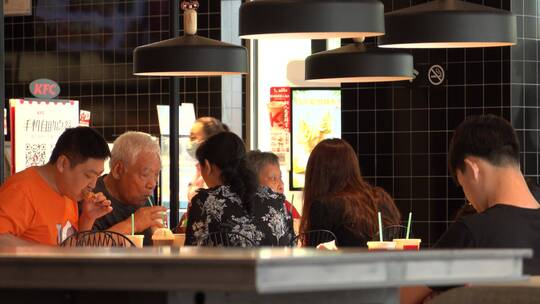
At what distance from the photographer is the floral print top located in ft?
18.0

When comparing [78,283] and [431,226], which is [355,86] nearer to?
[431,226]

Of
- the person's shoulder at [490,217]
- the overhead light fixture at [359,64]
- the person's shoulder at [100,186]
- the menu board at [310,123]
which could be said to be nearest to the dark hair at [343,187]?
the overhead light fixture at [359,64]

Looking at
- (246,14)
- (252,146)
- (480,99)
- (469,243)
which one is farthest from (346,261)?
(252,146)

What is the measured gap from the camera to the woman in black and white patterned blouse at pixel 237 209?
549cm

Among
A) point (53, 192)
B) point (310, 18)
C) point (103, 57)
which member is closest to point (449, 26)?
point (310, 18)

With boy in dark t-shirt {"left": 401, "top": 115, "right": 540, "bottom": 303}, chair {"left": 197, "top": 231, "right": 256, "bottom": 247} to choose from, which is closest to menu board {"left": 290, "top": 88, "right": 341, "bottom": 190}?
chair {"left": 197, "top": 231, "right": 256, "bottom": 247}

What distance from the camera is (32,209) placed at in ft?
15.3

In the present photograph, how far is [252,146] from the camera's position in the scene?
1009cm

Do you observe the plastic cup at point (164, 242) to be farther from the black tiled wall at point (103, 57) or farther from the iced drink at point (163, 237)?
the black tiled wall at point (103, 57)

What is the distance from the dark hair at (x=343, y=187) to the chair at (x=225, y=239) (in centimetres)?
96

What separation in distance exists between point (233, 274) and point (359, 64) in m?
4.38

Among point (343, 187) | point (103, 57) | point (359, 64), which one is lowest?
point (343, 187)

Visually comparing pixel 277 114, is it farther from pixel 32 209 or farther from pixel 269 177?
pixel 32 209

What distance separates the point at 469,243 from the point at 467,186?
25 cm
